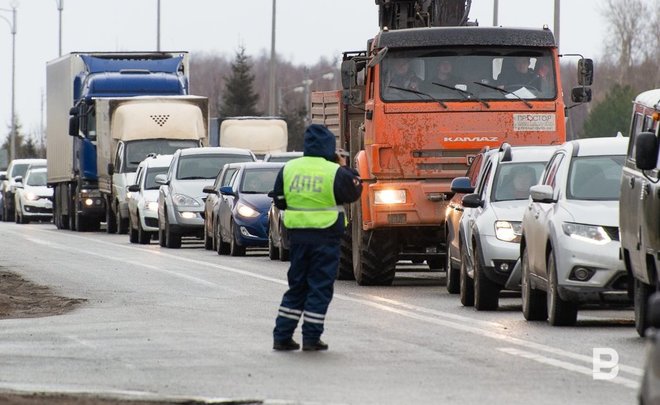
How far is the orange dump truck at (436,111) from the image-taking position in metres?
23.3

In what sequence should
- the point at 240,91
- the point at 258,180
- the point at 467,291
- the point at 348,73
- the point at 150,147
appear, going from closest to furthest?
the point at 467,291
the point at 348,73
the point at 258,180
the point at 150,147
the point at 240,91

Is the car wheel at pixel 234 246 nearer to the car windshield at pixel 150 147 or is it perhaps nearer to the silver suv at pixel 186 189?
the silver suv at pixel 186 189

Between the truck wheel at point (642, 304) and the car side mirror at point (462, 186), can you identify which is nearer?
the truck wheel at point (642, 304)

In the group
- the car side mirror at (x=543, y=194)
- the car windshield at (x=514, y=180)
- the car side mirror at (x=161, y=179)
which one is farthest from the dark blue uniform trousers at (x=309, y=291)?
the car side mirror at (x=161, y=179)

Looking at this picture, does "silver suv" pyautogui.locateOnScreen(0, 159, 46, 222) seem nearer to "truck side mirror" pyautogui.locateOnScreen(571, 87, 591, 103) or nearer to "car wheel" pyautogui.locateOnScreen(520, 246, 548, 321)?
"truck side mirror" pyautogui.locateOnScreen(571, 87, 591, 103)

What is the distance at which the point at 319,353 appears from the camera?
14.2 metres

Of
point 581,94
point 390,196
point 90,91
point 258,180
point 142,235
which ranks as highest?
point 90,91

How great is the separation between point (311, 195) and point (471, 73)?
9123mm

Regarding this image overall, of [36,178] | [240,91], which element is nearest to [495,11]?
[36,178]

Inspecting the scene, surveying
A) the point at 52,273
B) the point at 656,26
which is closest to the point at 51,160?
the point at 52,273

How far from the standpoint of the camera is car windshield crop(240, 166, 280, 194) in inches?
1367

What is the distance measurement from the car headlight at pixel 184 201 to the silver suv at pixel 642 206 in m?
22.8

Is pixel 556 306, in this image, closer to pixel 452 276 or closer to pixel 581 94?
pixel 452 276

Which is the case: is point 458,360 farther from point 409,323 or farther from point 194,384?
point 409,323
